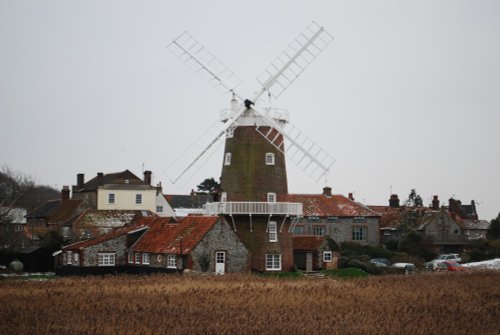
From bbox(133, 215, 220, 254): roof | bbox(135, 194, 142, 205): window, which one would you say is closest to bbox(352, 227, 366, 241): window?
bbox(135, 194, 142, 205): window

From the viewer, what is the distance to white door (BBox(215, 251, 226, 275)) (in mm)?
45094

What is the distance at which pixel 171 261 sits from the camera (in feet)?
150

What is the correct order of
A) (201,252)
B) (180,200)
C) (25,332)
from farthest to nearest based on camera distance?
1. (180,200)
2. (201,252)
3. (25,332)

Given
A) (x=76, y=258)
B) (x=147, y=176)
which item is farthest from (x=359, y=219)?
(x=76, y=258)

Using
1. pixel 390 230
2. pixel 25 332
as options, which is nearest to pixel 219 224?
pixel 25 332

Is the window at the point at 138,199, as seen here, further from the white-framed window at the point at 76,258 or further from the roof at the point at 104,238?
the white-framed window at the point at 76,258

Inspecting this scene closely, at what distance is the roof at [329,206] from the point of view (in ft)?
237

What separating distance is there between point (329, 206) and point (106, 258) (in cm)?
2873

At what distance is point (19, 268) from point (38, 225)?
83.2 ft

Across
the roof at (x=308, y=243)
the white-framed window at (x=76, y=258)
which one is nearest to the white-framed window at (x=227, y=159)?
the roof at (x=308, y=243)

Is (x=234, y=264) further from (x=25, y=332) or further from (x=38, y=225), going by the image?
(x=38, y=225)

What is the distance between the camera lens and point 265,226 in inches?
1832

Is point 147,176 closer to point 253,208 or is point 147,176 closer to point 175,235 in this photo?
Answer: point 175,235

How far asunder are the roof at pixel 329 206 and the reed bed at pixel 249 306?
121 ft
